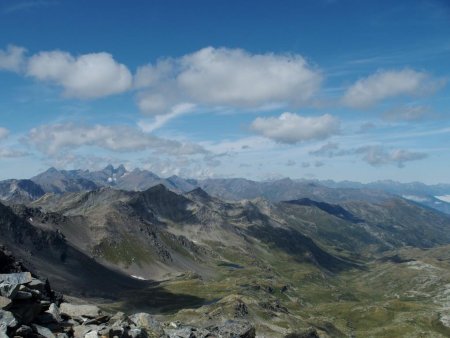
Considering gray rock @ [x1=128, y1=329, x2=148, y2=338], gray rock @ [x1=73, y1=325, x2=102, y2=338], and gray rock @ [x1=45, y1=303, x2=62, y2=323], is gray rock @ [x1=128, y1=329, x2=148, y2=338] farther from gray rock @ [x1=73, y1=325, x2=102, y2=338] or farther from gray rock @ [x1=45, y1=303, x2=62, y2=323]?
gray rock @ [x1=45, y1=303, x2=62, y2=323]

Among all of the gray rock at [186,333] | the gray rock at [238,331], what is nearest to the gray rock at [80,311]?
the gray rock at [186,333]

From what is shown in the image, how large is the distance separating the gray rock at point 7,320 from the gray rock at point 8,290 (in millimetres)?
2633

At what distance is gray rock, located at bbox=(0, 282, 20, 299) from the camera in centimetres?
3262

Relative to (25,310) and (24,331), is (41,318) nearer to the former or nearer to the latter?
(25,310)

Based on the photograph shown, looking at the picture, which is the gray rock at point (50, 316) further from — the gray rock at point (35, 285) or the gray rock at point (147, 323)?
the gray rock at point (147, 323)

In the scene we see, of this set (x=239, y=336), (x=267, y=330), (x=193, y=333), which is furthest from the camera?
(x=267, y=330)

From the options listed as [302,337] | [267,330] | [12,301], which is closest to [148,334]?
[12,301]

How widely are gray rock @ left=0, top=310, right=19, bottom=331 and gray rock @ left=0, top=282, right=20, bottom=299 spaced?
2633mm

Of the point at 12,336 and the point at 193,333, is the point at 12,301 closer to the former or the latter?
the point at 12,336

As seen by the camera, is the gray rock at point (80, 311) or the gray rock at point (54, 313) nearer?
the gray rock at point (54, 313)

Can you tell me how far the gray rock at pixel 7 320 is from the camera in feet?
94.5

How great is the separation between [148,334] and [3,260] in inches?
1339

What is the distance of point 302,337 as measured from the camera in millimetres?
114938

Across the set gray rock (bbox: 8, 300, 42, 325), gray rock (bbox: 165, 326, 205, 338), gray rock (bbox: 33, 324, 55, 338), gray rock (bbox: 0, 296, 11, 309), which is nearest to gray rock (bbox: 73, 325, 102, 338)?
gray rock (bbox: 33, 324, 55, 338)
